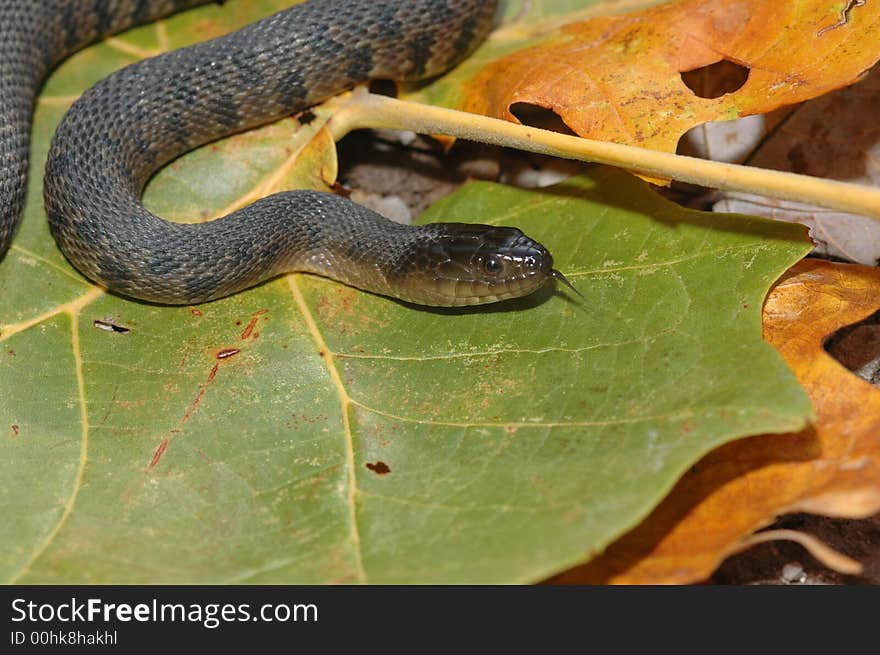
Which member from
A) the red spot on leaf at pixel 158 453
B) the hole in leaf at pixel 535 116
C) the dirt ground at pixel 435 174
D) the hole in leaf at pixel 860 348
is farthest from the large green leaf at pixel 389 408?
the hole in leaf at pixel 860 348

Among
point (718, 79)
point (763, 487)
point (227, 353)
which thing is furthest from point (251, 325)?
point (718, 79)

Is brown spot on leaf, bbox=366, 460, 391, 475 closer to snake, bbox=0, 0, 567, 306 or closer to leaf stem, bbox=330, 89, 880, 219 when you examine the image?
snake, bbox=0, 0, 567, 306

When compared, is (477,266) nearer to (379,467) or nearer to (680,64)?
(379,467)

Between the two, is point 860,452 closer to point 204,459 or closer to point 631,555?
point 631,555

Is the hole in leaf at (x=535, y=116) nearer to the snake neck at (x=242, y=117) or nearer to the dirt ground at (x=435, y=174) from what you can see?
the dirt ground at (x=435, y=174)

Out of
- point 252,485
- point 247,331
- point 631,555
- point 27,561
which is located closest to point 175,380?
point 247,331

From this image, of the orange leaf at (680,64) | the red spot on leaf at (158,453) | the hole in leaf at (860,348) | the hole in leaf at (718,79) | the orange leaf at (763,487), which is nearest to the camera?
the orange leaf at (763,487)
